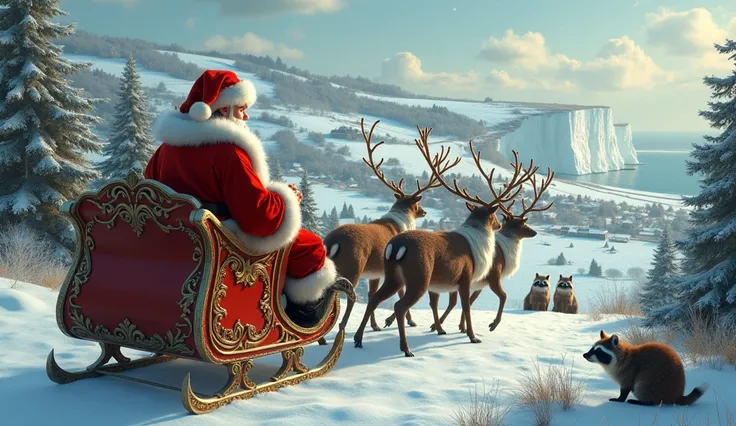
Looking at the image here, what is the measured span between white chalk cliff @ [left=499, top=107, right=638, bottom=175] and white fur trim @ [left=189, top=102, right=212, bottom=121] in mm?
107347

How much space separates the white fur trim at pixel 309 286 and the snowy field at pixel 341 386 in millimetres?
655

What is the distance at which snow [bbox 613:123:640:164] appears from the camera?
130 metres

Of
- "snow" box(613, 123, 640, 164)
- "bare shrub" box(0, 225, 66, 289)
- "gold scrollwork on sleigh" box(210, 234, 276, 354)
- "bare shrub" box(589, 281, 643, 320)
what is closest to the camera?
"gold scrollwork on sleigh" box(210, 234, 276, 354)

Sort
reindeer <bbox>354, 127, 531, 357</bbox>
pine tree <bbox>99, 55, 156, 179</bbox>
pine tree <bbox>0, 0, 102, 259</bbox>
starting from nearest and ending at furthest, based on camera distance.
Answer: reindeer <bbox>354, 127, 531, 357</bbox>, pine tree <bbox>0, 0, 102, 259</bbox>, pine tree <bbox>99, 55, 156, 179</bbox>

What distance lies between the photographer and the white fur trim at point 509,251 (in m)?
7.38

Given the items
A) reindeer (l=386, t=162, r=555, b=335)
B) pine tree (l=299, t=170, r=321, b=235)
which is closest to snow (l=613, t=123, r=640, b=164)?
pine tree (l=299, t=170, r=321, b=235)

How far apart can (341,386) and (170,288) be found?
1.53 m

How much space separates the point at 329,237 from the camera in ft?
20.9

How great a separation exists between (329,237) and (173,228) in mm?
2564

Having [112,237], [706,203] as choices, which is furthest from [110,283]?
[706,203]

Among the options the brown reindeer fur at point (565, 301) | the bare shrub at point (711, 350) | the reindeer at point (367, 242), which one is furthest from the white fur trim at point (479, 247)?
the brown reindeer fur at point (565, 301)

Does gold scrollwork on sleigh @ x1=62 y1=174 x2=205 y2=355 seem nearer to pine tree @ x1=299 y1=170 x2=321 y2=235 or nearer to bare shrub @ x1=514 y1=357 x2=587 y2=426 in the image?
bare shrub @ x1=514 y1=357 x2=587 y2=426

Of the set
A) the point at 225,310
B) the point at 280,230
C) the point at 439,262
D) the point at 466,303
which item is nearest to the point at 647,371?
the point at 439,262

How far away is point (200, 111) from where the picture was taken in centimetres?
409
